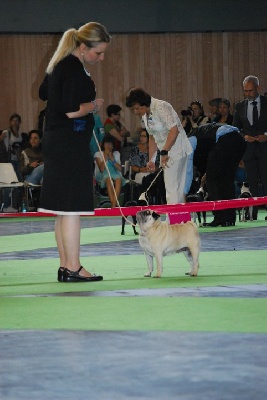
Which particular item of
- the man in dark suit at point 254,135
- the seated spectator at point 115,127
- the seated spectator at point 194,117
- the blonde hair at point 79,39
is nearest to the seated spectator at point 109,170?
the seated spectator at point 115,127

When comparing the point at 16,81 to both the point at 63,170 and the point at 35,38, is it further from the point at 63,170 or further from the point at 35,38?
the point at 63,170

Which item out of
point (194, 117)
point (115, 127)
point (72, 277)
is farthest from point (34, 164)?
point (72, 277)

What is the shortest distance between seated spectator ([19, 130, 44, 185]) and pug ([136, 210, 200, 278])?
9828mm

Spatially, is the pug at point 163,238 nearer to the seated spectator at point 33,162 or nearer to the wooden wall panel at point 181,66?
the seated spectator at point 33,162

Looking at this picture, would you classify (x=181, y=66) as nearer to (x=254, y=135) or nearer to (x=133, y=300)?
(x=254, y=135)

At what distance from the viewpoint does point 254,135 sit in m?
14.9

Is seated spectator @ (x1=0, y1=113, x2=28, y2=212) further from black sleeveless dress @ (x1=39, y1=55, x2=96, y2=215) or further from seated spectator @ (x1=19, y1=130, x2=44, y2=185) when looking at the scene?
black sleeveless dress @ (x1=39, y1=55, x2=96, y2=215)

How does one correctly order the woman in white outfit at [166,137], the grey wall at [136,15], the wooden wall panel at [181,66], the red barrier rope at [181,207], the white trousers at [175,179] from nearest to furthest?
the red barrier rope at [181,207] < the woman in white outfit at [166,137] < the white trousers at [175,179] < the grey wall at [136,15] < the wooden wall panel at [181,66]

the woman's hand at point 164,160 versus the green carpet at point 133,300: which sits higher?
the woman's hand at point 164,160

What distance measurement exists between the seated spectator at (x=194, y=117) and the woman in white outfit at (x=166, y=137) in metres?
7.51

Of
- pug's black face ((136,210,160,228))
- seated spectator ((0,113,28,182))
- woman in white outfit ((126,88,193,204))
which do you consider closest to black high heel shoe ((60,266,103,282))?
pug's black face ((136,210,160,228))

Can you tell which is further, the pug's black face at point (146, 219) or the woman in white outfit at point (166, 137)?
the woman in white outfit at point (166, 137)

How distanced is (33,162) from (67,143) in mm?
10403

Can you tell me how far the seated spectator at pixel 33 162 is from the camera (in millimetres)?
17938
